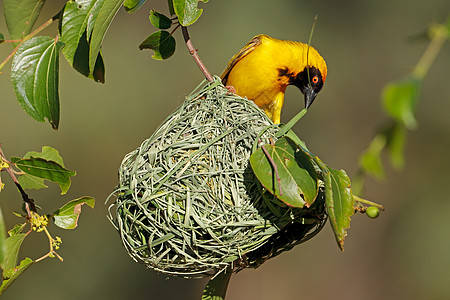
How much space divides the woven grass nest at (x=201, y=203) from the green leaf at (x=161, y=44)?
24cm

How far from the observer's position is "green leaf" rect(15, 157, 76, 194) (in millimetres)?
1682

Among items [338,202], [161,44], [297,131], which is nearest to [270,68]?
[161,44]

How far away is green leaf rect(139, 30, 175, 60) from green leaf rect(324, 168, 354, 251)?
0.78m

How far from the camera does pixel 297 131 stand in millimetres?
7332

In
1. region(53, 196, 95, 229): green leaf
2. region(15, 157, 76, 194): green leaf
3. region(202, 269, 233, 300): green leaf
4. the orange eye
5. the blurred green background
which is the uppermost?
region(15, 157, 76, 194): green leaf

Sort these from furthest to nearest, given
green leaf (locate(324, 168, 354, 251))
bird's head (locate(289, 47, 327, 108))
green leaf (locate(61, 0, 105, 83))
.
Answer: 1. bird's head (locate(289, 47, 327, 108))
2. green leaf (locate(61, 0, 105, 83))
3. green leaf (locate(324, 168, 354, 251))

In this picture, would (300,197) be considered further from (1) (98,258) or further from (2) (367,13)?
(2) (367,13)

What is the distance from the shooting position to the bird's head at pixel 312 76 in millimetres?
3367

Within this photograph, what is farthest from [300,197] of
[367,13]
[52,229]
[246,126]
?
[367,13]

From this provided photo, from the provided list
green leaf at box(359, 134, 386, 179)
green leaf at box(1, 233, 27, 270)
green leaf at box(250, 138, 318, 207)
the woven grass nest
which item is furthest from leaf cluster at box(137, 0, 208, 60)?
green leaf at box(359, 134, 386, 179)

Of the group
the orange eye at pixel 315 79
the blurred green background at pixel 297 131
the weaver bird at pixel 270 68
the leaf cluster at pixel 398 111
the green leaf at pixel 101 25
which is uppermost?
the green leaf at pixel 101 25

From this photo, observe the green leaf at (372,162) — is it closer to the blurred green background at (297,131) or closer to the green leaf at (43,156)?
the green leaf at (43,156)

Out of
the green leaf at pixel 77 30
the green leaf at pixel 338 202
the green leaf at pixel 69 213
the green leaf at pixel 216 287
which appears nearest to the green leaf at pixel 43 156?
the green leaf at pixel 69 213

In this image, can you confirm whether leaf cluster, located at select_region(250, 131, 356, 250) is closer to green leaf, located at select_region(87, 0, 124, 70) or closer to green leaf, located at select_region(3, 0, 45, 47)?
green leaf, located at select_region(87, 0, 124, 70)
